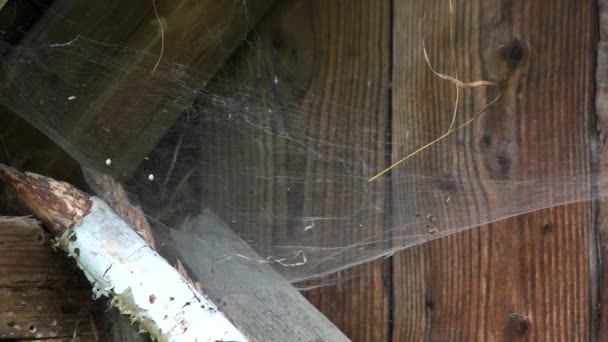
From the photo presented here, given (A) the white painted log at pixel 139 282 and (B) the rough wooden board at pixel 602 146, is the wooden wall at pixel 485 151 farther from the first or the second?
(A) the white painted log at pixel 139 282

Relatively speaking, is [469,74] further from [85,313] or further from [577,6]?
[85,313]

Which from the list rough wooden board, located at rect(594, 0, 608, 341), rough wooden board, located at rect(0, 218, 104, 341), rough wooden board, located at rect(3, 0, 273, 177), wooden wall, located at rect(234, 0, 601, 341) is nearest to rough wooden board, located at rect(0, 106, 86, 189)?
rough wooden board, located at rect(3, 0, 273, 177)

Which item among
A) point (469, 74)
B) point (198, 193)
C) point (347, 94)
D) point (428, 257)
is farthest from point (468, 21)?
point (198, 193)

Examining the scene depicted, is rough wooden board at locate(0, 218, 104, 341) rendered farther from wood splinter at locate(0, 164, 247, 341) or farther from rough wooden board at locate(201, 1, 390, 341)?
rough wooden board at locate(201, 1, 390, 341)

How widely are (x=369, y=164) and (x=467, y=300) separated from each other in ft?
A: 1.08

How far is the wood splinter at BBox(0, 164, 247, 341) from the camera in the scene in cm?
90

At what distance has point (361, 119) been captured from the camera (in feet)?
4.17

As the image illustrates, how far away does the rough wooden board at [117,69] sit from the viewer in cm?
109

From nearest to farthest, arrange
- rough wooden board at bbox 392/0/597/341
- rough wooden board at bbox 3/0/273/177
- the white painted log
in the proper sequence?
the white painted log → rough wooden board at bbox 3/0/273/177 → rough wooden board at bbox 392/0/597/341

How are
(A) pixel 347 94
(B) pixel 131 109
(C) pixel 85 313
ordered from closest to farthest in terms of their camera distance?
(C) pixel 85 313
(B) pixel 131 109
(A) pixel 347 94

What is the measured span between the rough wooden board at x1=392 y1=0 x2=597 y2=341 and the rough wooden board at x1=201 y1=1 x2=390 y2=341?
48 millimetres

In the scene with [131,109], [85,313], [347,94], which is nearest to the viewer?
[85,313]

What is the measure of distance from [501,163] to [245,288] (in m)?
0.55

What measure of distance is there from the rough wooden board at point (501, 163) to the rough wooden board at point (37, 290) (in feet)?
1.99
